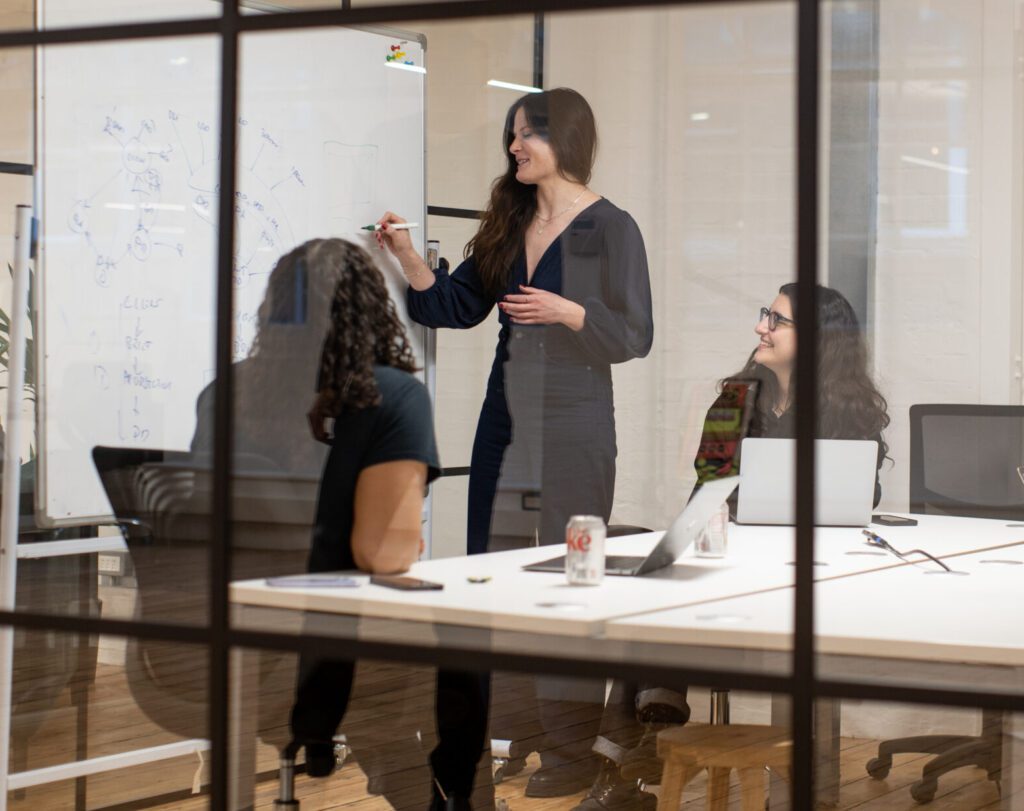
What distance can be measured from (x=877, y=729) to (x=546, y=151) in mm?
1984

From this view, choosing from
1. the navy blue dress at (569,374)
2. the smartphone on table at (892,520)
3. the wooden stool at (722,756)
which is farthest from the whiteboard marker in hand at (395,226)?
the smartphone on table at (892,520)

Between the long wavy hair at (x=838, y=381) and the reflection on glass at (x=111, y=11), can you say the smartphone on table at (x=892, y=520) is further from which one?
the reflection on glass at (x=111, y=11)

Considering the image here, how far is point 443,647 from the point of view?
6.43 ft

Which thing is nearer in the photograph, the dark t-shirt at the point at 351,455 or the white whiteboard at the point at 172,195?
the dark t-shirt at the point at 351,455

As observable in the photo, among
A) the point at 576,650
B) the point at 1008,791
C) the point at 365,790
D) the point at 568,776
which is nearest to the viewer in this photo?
the point at 576,650

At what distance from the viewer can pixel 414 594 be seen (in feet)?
6.75

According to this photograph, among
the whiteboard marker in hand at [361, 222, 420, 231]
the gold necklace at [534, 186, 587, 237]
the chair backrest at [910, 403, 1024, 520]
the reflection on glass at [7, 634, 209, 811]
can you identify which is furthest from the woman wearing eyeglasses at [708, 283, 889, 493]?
the reflection on glass at [7, 634, 209, 811]

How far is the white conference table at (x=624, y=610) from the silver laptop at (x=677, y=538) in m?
0.02

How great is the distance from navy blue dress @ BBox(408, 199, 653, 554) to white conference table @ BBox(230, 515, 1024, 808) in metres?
0.13

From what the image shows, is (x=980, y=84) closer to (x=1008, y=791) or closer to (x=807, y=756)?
(x=1008, y=791)

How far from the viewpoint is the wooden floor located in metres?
3.03

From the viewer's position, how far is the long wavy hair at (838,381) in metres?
2.21

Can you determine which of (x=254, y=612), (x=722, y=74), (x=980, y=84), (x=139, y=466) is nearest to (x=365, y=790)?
(x=254, y=612)

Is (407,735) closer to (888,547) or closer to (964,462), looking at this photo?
(888,547)
